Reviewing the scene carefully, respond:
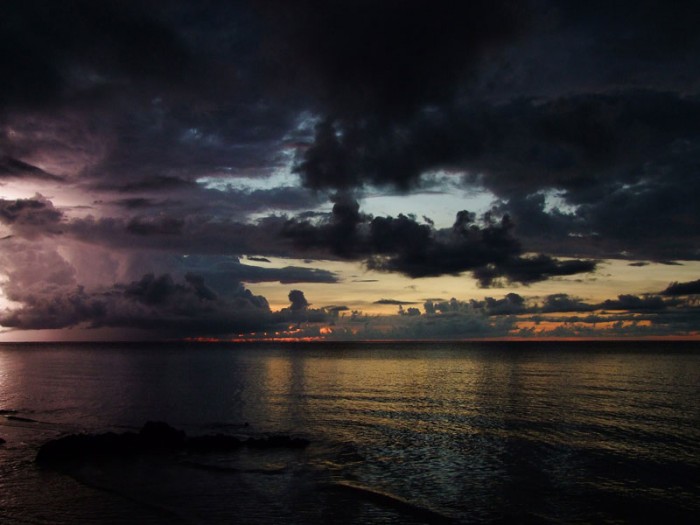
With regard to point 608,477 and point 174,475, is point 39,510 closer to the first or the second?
point 174,475

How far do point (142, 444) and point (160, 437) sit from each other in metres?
1.38

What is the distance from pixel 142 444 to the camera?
3859 centimetres

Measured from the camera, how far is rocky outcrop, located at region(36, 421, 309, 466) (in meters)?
34.9

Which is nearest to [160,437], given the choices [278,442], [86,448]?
[86,448]

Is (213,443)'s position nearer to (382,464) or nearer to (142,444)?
(142,444)

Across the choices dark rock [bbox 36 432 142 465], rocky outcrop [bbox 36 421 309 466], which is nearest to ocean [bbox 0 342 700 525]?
dark rock [bbox 36 432 142 465]

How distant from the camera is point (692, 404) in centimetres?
5847

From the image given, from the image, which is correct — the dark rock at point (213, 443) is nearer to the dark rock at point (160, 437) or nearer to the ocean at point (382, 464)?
the dark rock at point (160, 437)

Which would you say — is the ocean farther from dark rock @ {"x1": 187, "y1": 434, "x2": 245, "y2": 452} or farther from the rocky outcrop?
dark rock @ {"x1": 187, "y1": 434, "x2": 245, "y2": 452}

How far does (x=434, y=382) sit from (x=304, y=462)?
5904 cm

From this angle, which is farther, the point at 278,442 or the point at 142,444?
the point at 278,442

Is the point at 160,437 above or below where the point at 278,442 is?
above

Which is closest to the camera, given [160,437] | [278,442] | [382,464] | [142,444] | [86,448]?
[382,464]

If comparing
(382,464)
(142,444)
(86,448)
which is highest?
(86,448)
